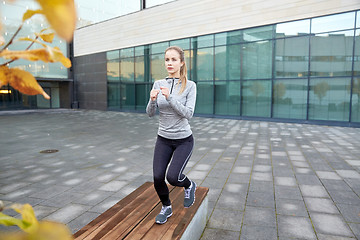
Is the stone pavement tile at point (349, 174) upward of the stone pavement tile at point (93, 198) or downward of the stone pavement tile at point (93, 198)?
upward

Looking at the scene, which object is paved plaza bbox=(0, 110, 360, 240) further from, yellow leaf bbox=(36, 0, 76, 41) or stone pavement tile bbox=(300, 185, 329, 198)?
yellow leaf bbox=(36, 0, 76, 41)

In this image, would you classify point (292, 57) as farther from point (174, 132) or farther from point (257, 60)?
point (174, 132)

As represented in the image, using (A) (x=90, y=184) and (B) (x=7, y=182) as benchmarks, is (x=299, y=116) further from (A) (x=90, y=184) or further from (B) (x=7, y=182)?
(B) (x=7, y=182)

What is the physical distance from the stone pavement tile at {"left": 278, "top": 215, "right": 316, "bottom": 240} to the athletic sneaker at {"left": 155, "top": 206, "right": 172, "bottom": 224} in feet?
4.83

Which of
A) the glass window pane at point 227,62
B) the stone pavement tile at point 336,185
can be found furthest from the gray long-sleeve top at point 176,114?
the glass window pane at point 227,62

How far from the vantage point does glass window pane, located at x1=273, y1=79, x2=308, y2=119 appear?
14.1 metres

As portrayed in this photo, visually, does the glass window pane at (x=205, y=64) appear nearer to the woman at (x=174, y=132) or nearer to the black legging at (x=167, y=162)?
the woman at (x=174, y=132)

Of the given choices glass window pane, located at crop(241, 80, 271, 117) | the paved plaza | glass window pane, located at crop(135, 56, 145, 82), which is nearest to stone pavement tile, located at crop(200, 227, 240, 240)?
the paved plaza

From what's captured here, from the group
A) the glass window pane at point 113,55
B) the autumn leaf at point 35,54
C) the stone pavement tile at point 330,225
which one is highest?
the glass window pane at point 113,55

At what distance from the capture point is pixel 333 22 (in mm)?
13031

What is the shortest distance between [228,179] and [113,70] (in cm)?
1954

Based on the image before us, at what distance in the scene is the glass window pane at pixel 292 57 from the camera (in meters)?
13.9

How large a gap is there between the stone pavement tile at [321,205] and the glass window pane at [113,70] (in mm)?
20254

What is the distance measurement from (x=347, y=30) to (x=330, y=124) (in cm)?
469
